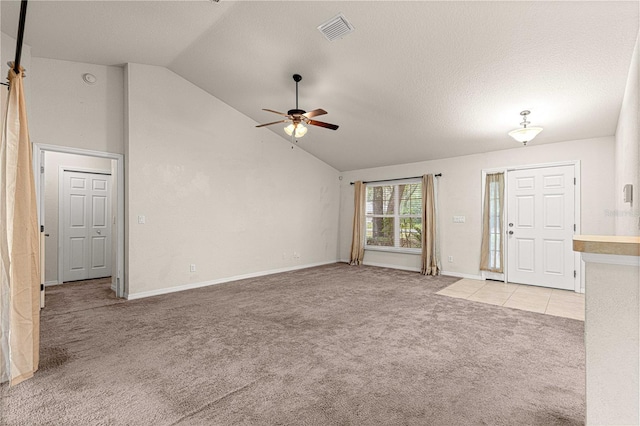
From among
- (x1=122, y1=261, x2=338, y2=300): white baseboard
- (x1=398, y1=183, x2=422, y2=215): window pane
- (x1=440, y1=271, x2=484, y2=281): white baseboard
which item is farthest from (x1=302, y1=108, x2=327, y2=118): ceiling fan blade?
(x1=440, y1=271, x2=484, y2=281): white baseboard

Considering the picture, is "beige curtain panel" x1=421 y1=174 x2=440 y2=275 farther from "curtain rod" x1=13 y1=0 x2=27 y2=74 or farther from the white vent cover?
"curtain rod" x1=13 y1=0 x2=27 y2=74

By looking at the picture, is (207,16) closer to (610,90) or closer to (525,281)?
(610,90)

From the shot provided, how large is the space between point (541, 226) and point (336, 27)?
4.65 metres

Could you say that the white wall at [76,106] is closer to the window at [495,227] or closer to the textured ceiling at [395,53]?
the textured ceiling at [395,53]

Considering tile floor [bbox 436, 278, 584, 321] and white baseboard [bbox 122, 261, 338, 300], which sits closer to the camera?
tile floor [bbox 436, 278, 584, 321]

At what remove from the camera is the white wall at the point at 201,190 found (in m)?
4.24

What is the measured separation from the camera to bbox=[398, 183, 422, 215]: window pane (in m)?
6.45

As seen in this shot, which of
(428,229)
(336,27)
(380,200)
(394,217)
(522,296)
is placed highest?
(336,27)

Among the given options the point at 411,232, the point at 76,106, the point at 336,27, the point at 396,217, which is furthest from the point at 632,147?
the point at 76,106

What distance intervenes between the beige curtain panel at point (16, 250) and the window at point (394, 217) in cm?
604

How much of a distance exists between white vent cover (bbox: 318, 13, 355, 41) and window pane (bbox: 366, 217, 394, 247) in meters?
4.56

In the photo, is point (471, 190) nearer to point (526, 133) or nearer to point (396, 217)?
point (396, 217)

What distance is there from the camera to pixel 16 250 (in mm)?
2043

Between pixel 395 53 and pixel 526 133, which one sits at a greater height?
pixel 395 53
